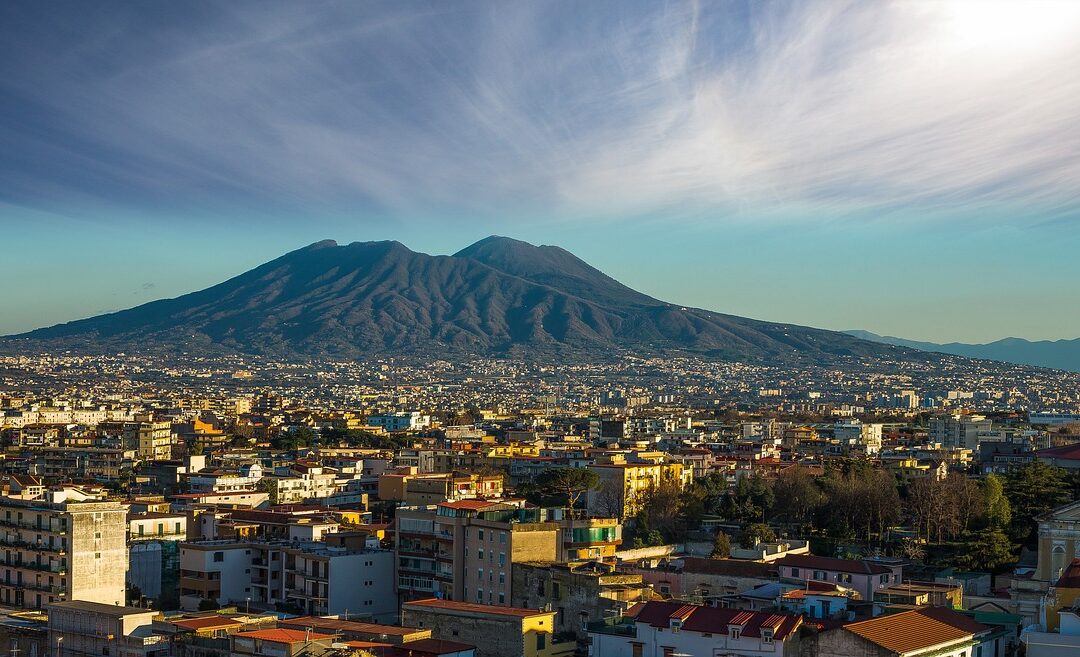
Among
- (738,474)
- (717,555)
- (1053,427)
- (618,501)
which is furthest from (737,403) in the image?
(717,555)

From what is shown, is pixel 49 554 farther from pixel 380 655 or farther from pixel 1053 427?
pixel 1053 427

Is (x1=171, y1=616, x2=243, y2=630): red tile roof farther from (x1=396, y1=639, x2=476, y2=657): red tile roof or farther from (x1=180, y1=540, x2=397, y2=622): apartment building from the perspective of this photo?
(x1=180, y1=540, x2=397, y2=622): apartment building

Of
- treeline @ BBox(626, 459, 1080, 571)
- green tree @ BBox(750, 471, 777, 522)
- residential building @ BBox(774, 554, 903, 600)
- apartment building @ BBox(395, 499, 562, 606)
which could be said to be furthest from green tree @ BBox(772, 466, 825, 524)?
residential building @ BBox(774, 554, 903, 600)

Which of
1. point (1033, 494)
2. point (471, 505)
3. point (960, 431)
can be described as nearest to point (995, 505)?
point (1033, 494)

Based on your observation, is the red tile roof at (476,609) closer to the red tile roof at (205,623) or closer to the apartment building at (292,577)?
the red tile roof at (205,623)

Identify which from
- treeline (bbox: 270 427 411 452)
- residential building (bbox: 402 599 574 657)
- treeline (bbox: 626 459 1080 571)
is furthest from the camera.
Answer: treeline (bbox: 270 427 411 452)

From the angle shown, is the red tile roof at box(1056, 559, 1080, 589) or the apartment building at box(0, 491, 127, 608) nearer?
the red tile roof at box(1056, 559, 1080, 589)
